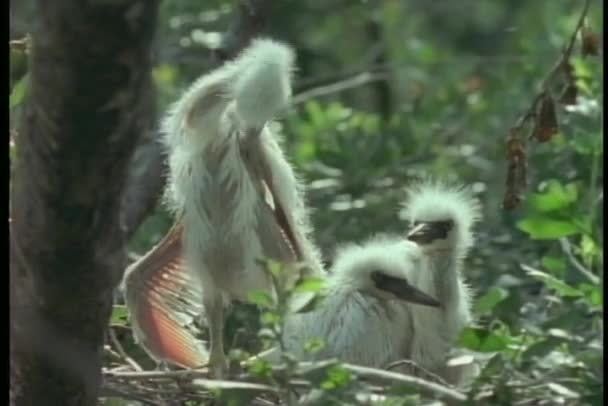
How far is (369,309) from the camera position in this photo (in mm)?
3771

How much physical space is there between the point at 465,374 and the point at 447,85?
3.51 meters

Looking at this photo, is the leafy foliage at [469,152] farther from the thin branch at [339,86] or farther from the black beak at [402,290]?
the black beak at [402,290]

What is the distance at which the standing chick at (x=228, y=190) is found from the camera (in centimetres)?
335

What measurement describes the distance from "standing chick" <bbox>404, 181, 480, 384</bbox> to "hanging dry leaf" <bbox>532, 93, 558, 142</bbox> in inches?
19.4

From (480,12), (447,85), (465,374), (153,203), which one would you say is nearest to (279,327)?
(465,374)

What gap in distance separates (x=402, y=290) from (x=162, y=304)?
1.69 feet

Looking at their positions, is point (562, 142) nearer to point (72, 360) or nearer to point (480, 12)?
point (72, 360)

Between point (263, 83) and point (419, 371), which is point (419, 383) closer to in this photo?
point (263, 83)

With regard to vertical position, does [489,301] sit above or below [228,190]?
below

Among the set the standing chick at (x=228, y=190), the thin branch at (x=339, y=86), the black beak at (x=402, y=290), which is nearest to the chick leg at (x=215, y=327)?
the standing chick at (x=228, y=190)

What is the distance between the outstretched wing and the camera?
3805mm

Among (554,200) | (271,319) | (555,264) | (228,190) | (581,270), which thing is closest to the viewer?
(271,319)

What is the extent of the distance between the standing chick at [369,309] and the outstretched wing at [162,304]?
269mm

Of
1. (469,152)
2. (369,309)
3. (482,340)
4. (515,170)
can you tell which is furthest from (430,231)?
(469,152)
